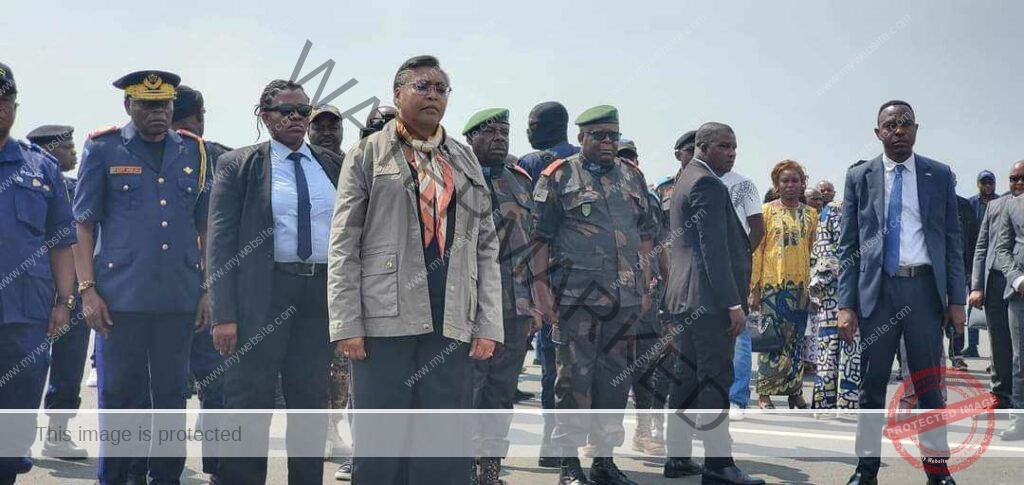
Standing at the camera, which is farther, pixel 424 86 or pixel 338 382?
pixel 338 382

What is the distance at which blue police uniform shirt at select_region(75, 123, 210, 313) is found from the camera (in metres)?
5.28

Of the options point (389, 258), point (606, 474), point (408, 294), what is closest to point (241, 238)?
point (389, 258)

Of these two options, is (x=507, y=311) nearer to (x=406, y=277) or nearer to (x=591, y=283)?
(x=591, y=283)

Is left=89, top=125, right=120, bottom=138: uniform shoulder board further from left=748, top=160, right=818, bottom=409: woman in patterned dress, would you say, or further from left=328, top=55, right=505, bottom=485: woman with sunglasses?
left=748, top=160, right=818, bottom=409: woman in patterned dress

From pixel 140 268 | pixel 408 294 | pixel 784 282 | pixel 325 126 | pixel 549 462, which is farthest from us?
pixel 784 282

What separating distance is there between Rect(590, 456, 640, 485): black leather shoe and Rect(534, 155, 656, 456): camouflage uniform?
5cm

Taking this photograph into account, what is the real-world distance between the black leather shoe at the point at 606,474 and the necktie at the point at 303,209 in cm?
233

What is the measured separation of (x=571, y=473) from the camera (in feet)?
19.4

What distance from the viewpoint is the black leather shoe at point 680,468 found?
6.37 m

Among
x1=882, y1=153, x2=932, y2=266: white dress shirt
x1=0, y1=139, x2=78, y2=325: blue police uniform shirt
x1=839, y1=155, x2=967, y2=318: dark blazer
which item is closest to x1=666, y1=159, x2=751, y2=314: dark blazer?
x1=839, y1=155, x2=967, y2=318: dark blazer

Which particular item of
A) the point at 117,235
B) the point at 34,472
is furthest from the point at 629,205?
the point at 34,472

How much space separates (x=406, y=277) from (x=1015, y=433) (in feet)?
19.4

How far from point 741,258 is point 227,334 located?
3.23 meters

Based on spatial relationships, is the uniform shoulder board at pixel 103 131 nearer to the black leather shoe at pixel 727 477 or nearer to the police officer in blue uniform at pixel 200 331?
the police officer in blue uniform at pixel 200 331
